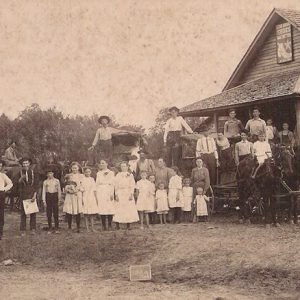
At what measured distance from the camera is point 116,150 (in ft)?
62.2

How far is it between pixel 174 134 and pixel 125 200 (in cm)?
410

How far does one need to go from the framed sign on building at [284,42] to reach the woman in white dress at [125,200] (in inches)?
455

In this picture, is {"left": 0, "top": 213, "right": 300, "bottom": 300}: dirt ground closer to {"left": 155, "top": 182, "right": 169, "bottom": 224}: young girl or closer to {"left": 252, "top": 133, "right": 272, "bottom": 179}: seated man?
{"left": 155, "top": 182, "right": 169, "bottom": 224}: young girl

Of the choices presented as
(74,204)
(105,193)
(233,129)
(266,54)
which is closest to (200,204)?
(105,193)

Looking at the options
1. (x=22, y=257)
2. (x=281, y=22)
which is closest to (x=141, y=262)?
(x=22, y=257)

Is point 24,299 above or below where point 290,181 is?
below

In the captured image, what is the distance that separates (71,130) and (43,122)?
284 cm

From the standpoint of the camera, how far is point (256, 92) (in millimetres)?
20969

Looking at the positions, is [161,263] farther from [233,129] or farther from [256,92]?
[256,92]

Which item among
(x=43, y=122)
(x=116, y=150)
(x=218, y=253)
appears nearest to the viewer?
(x=218, y=253)

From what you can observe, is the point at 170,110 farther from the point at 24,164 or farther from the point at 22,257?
the point at 22,257

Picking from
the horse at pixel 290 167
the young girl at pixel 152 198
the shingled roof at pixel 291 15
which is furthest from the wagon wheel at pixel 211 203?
the shingled roof at pixel 291 15

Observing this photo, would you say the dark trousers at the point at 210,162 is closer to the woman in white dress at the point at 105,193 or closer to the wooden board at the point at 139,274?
the woman in white dress at the point at 105,193

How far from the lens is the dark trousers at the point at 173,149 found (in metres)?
17.9
